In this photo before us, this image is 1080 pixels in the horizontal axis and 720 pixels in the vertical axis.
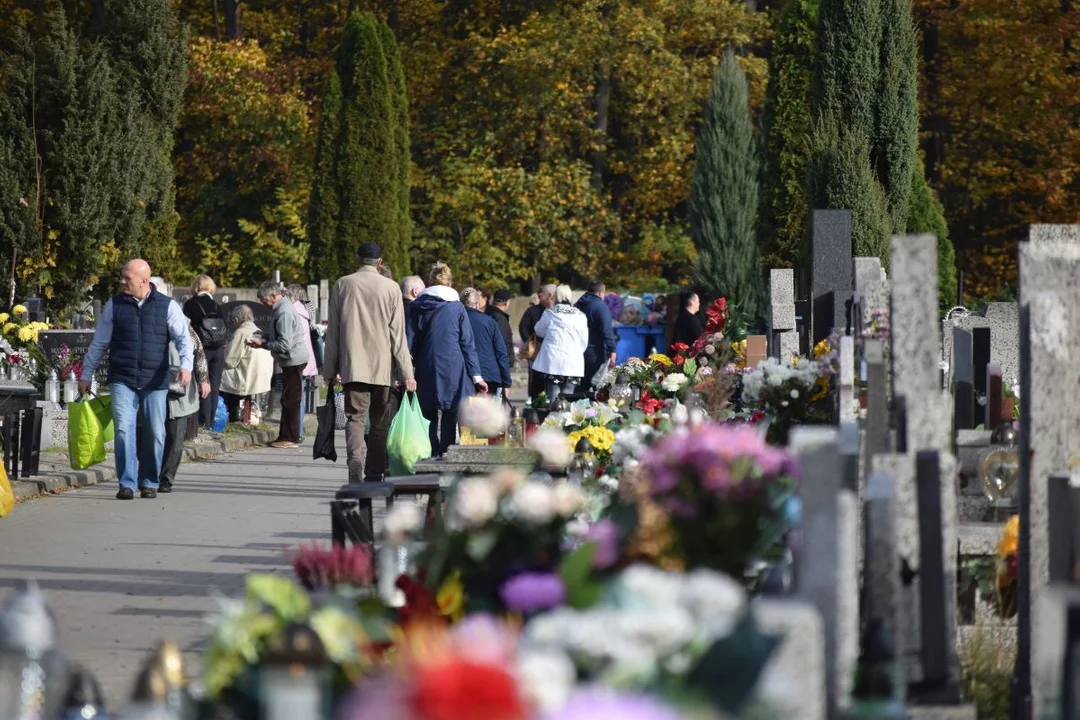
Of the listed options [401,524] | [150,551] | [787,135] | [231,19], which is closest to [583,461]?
[150,551]

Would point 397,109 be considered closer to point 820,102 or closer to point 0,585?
point 820,102

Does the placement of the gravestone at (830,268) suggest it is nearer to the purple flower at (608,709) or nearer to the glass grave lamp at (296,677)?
Result: the glass grave lamp at (296,677)

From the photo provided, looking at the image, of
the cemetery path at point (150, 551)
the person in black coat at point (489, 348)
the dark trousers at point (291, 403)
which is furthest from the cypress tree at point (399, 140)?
the cemetery path at point (150, 551)

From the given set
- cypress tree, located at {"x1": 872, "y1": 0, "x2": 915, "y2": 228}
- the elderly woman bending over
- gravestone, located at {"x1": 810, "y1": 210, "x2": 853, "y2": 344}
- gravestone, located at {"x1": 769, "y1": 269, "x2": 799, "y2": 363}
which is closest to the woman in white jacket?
the elderly woman bending over

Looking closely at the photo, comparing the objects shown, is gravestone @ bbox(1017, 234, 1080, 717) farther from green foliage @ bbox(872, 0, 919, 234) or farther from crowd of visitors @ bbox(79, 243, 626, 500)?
green foliage @ bbox(872, 0, 919, 234)

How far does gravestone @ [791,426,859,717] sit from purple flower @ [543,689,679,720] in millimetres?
1080

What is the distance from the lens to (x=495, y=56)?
39906 millimetres

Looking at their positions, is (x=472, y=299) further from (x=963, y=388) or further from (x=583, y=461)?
(x=963, y=388)

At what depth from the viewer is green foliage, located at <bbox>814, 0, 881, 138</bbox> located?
69.4 feet

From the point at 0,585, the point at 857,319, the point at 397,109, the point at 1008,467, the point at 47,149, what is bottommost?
the point at 0,585

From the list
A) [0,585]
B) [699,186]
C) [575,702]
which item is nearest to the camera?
[575,702]

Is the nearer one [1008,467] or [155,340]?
[1008,467]

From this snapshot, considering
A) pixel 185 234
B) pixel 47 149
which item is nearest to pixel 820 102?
pixel 47 149

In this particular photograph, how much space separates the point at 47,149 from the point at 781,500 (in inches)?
761
